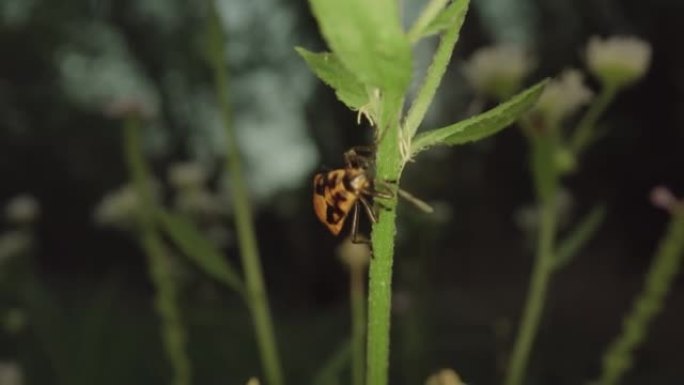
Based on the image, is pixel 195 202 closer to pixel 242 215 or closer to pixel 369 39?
pixel 242 215

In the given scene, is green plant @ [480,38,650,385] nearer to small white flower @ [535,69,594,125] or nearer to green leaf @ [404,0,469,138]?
small white flower @ [535,69,594,125]

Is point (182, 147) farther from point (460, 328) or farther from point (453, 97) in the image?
point (460, 328)

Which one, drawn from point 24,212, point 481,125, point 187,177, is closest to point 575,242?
point 481,125

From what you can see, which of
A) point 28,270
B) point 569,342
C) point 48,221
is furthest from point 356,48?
point 48,221

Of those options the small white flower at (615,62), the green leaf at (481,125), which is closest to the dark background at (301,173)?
the small white flower at (615,62)

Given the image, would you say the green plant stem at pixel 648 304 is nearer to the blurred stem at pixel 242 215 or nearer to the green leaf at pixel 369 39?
the blurred stem at pixel 242 215
